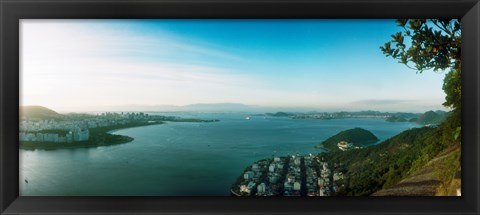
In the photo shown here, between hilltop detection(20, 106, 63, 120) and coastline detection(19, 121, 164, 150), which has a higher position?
hilltop detection(20, 106, 63, 120)

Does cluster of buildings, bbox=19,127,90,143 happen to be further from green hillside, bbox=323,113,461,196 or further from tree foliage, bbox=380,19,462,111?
tree foliage, bbox=380,19,462,111

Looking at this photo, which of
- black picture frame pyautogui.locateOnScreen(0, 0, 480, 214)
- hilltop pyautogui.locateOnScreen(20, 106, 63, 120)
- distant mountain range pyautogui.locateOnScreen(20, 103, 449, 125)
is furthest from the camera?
distant mountain range pyautogui.locateOnScreen(20, 103, 449, 125)

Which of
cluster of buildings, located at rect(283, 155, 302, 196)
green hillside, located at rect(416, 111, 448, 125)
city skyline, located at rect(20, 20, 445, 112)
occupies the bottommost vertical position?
cluster of buildings, located at rect(283, 155, 302, 196)

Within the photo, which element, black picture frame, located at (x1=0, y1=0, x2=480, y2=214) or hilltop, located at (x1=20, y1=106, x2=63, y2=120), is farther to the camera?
hilltop, located at (x1=20, y1=106, x2=63, y2=120)

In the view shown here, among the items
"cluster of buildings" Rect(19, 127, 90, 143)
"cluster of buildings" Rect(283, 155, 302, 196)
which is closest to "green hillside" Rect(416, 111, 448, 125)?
"cluster of buildings" Rect(283, 155, 302, 196)

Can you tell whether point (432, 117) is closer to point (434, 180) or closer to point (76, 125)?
point (434, 180)

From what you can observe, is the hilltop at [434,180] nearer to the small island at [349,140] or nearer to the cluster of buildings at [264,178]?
the small island at [349,140]

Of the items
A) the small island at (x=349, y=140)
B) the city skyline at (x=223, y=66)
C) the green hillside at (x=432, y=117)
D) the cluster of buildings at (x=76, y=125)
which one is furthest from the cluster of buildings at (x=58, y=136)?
the green hillside at (x=432, y=117)
